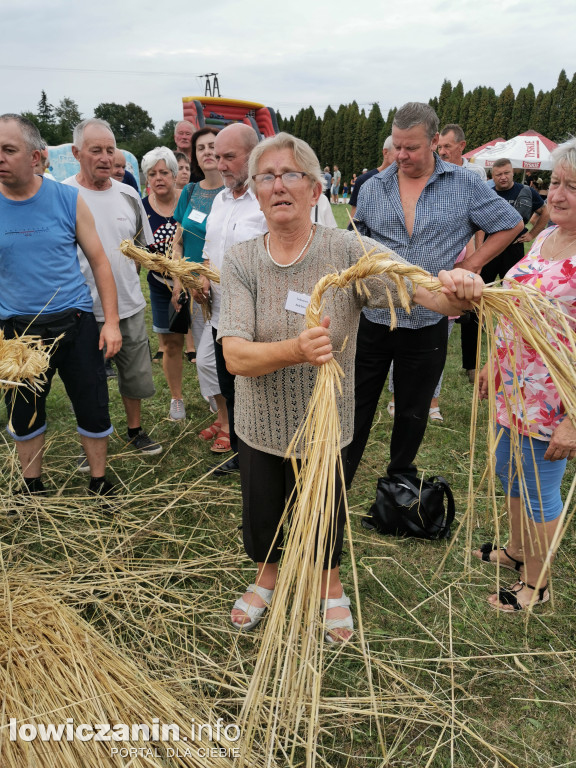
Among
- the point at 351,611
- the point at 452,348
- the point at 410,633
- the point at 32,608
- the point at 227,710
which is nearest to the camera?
the point at 227,710

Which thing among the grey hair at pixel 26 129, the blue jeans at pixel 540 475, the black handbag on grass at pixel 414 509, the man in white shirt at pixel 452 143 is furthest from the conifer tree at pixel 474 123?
the blue jeans at pixel 540 475

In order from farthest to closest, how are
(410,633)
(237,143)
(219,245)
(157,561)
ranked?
(219,245), (237,143), (157,561), (410,633)

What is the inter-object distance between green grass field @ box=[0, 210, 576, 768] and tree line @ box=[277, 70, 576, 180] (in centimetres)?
2735

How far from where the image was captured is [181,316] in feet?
13.4

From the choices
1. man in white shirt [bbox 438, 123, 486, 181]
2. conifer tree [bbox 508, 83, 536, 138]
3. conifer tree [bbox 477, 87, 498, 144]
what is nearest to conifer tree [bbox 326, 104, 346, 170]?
conifer tree [bbox 477, 87, 498, 144]

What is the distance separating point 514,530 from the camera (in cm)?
262

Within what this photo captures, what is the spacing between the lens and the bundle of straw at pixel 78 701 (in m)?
1.68

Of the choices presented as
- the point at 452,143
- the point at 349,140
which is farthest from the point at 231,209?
the point at 349,140

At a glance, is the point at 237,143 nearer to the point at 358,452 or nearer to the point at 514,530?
the point at 358,452

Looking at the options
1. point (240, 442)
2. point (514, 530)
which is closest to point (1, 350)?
point (240, 442)

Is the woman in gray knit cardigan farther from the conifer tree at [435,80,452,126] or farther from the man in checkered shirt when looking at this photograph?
the conifer tree at [435,80,452,126]

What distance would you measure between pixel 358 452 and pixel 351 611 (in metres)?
0.85

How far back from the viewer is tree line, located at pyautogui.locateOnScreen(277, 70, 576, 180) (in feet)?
94.1

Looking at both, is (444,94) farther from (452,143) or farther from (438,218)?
(438,218)
